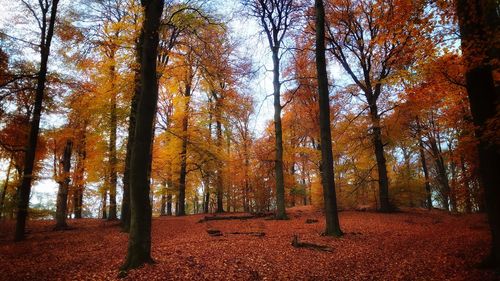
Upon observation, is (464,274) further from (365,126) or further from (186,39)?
(365,126)

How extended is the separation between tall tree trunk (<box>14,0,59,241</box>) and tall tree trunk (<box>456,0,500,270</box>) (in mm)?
13411

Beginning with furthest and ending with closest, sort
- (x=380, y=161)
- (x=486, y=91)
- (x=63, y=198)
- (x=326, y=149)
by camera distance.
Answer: (x=380, y=161) → (x=63, y=198) → (x=326, y=149) → (x=486, y=91)

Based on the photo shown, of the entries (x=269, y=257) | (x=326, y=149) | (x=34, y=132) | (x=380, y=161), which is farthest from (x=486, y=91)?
(x=34, y=132)

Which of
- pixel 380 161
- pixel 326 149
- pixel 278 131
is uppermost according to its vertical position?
pixel 278 131

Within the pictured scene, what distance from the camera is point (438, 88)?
10188 millimetres

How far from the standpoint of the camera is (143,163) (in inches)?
259

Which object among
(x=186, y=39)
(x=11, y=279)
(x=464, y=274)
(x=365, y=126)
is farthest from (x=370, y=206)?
(x=11, y=279)

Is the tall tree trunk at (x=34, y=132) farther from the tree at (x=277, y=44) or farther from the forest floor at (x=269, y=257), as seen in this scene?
the tree at (x=277, y=44)

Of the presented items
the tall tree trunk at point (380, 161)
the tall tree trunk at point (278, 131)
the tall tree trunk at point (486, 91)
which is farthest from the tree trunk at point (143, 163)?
the tall tree trunk at point (380, 161)

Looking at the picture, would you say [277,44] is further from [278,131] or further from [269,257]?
[269,257]

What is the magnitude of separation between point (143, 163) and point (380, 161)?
1452cm

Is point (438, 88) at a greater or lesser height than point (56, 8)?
lesser

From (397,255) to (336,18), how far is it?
14.4 m

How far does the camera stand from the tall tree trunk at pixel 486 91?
208 inches
